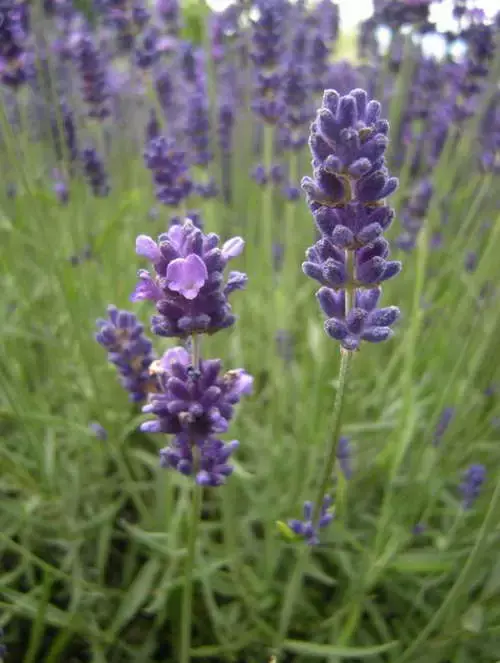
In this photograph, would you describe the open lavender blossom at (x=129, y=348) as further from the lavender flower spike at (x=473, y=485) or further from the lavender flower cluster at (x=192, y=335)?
the lavender flower spike at (x=473, y=485)

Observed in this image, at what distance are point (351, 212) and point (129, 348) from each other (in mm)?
656

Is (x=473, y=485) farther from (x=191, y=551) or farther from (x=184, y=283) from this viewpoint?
(x=184, y=283)

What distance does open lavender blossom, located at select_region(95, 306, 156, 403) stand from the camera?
60.3 inches

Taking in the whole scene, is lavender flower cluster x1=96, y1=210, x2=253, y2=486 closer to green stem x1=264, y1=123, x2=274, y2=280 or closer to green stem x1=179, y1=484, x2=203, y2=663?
green stem x1=179, y1=484, x2=203, y2=663

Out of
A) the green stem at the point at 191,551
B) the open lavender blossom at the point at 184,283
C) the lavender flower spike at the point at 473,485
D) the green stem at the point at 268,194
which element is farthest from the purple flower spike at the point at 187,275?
the green stem at the point at 268,194

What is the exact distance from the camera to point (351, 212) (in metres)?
1.08

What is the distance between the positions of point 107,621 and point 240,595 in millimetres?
427

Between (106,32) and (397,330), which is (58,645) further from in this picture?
(106,32)

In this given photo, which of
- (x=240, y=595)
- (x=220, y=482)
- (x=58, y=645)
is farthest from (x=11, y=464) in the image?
(x=220, y=482)

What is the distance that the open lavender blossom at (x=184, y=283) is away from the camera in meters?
1.14

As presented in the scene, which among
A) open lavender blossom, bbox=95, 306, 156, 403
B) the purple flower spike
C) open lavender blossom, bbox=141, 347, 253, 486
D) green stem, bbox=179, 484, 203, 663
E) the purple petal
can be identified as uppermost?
open lavender blossom, bbox=95, 306, 156, 403

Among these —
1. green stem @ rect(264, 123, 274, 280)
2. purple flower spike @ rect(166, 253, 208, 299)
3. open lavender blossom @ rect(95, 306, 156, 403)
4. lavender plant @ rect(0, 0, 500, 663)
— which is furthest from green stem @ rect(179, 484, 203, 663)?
green stem @ rect(264, 123, 274, 280)

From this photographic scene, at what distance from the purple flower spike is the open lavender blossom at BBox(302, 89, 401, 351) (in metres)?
0.17

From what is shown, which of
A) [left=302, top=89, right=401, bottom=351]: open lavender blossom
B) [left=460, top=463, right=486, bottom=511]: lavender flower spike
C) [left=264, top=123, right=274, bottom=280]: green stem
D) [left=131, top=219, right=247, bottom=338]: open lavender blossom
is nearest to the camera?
[left=302, top=89, right=401, bottom=351]: open lavender blossom
